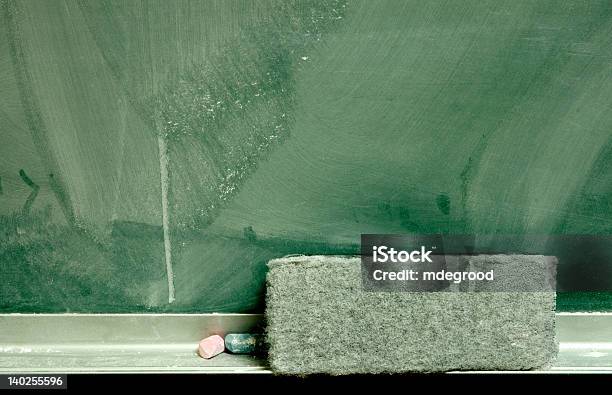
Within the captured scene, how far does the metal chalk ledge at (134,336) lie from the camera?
69 cm

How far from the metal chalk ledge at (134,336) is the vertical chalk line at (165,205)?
0.15ft

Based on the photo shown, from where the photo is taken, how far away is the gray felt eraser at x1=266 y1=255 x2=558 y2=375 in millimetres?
645

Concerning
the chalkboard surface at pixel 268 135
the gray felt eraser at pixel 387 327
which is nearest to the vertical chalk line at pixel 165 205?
the chalkboard surface at pixel 268 135

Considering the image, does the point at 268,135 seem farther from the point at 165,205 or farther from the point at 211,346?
the point at 211,346

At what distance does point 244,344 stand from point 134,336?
0.14 meters

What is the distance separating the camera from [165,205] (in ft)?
2.22


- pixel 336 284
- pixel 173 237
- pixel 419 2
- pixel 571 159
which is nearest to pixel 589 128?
pixel 571 159

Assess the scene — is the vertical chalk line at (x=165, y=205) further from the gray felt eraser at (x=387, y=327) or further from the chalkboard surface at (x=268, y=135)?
the gray felt eraser at (x=387, y=327)

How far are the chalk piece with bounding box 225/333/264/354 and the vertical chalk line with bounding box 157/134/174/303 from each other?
93mm

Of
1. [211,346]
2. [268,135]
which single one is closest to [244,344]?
[211,346]

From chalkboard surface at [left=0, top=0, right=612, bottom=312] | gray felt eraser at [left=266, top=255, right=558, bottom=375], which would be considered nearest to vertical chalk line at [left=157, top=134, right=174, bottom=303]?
chalkboard surface at [left=0, top=0, right=612, bottom=312]

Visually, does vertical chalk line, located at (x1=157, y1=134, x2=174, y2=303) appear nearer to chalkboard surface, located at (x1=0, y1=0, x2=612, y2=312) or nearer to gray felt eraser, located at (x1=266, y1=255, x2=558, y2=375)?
chalkboard surface, located at (x1=0, y1=0, x2=612, y2=312)

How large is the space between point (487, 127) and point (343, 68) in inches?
7.4

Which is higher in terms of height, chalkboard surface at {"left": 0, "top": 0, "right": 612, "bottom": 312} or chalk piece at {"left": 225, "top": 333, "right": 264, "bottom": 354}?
chalkboard surface at {"left": 0, "top": 0, "right": 612, "bottom": 312}
